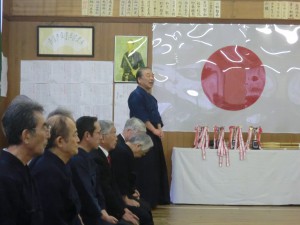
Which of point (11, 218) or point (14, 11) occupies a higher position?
point (14, 11)

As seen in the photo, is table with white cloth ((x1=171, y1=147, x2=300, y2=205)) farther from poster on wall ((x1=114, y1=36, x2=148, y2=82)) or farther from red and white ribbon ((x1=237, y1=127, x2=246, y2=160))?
poster on wall ((x1=114, y1=36, x2=148, y2=82))

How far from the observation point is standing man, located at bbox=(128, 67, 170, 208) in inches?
236

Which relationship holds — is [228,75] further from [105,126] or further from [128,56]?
[105,126]

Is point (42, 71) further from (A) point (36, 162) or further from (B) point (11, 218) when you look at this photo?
(B) point (11, 218)

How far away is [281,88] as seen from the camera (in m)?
6.91

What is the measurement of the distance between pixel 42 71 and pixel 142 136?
2984 mm

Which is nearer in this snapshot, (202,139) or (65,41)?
(202,139)

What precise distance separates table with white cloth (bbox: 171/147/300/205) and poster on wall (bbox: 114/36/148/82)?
4.20 feet

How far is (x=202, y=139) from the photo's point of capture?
6.61 meters

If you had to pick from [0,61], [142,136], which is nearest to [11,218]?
[142,136]

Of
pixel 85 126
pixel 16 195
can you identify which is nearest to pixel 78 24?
pixel 85 126

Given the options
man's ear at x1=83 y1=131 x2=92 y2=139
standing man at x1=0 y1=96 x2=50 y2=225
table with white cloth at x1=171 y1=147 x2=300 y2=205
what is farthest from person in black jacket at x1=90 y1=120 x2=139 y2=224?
table with white cloth at x1=171 y1=147 x2=300 y2=205

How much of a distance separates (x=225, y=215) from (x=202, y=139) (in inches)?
45.5

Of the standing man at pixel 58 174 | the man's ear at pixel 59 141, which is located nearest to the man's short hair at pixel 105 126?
the standing man at pixel 58 174
